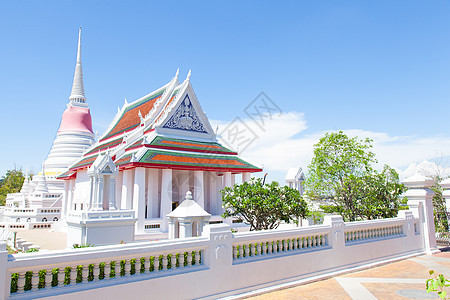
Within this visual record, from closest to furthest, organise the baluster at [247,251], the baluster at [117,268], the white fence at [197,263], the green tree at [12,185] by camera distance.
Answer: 1. the white fence at [197,263]
2. the baluster at [117,268]
3. the baluster at [247,251]
4. the green tree at [12,185]

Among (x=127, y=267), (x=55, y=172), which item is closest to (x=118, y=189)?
(x=127, y=267)

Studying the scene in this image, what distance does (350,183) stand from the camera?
12.7 m

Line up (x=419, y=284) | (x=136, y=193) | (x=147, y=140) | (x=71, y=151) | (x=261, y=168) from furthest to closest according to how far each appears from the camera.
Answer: (x=71, y=151)
(x=261, y=168)
(x=147, y=140)
(x=136, y=193)
(x=419, y=284)

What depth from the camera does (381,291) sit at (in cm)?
709

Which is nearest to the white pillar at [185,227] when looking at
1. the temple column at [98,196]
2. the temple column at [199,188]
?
the temple column at [98,196]

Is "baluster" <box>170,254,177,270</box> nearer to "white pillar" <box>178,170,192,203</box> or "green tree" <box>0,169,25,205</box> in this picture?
"white pillar" <box>178,170,192,203</box>

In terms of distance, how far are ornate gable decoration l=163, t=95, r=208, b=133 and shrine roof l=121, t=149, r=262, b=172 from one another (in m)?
2.25

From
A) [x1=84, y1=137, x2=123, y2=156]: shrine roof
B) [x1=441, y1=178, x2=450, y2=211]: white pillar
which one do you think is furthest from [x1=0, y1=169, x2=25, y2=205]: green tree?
[x1=441, y1=178, x2=450, y2=211]: white pillar

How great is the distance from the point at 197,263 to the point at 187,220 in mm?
3466

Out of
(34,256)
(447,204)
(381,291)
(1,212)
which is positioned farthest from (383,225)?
(1,212)

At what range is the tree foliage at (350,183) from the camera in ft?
41.0

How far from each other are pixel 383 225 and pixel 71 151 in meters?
32.5

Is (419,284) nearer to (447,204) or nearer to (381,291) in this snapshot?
(381,291)

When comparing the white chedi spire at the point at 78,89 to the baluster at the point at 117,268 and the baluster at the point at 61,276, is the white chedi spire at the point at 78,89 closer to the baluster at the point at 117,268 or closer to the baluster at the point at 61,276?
the baluster at the point at 117,268
